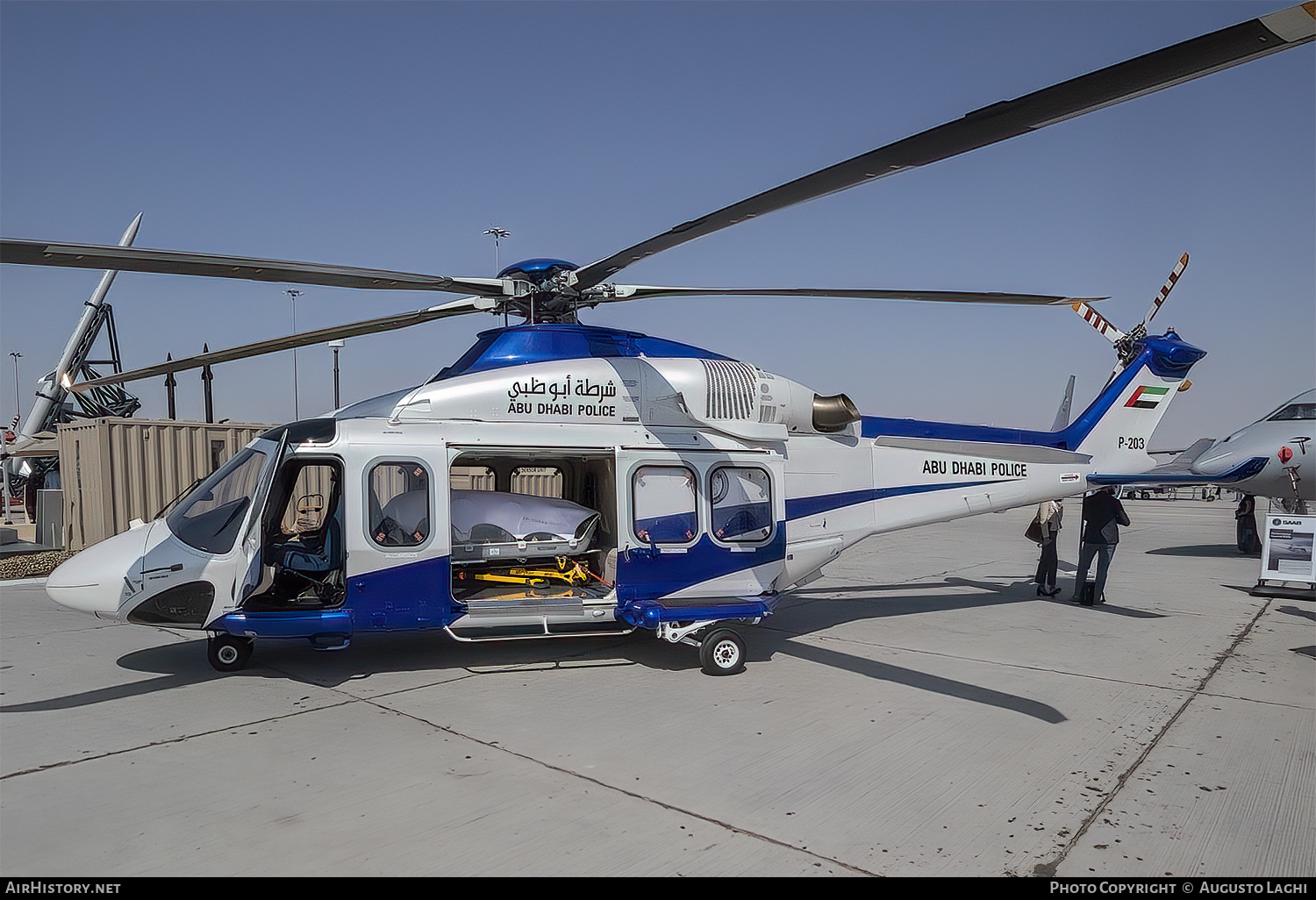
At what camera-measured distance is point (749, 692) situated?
21.4 ft

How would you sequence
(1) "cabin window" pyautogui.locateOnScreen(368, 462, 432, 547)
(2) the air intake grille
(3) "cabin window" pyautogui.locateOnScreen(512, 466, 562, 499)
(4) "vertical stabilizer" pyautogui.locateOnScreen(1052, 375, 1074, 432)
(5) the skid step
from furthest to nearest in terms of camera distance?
(4) "vertical stabilizer" pyautogui.locateOnScreen(1052, 375, 1074, 432)
(3) "cabin window" pyautogui.locateOnScreen(512, 466, 562, 499)
(2) the air intake grille
(5) the skid step
(1) "cabin window" pyautogui.locateOnScreen(368, 462, 432, 547)

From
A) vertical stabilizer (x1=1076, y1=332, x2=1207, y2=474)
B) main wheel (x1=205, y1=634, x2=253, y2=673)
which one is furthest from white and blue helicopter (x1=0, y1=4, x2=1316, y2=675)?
vertical stabilizer (x1=1076, y1=332, x2=1207, y2=474)

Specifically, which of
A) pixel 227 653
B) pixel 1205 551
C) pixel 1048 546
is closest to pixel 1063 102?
pixel 227 653

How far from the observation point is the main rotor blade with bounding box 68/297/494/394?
22.6ft

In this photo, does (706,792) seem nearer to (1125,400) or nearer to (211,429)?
(1125,400)

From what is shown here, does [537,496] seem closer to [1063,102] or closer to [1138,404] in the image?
[1063,102]

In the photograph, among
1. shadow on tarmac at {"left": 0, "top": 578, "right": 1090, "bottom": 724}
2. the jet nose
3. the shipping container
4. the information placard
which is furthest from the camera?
the shipping container

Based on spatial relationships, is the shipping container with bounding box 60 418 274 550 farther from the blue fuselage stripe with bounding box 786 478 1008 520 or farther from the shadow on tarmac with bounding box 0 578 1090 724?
the blue fuselage stripe with bounding box 786 478 1008 520

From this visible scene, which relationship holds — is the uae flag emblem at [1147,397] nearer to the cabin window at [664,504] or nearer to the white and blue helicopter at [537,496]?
the white and blue helicopter at [537,496]

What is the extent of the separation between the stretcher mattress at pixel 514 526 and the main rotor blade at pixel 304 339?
1578 millimetres

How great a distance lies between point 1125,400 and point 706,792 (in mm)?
8181

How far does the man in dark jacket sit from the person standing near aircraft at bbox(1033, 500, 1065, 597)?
0.47 meters

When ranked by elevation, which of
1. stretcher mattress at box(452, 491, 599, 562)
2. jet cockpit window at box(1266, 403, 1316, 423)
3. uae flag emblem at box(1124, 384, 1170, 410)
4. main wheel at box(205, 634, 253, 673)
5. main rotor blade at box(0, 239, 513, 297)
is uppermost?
main rotor blade at box(0, 239, 513, 297)
